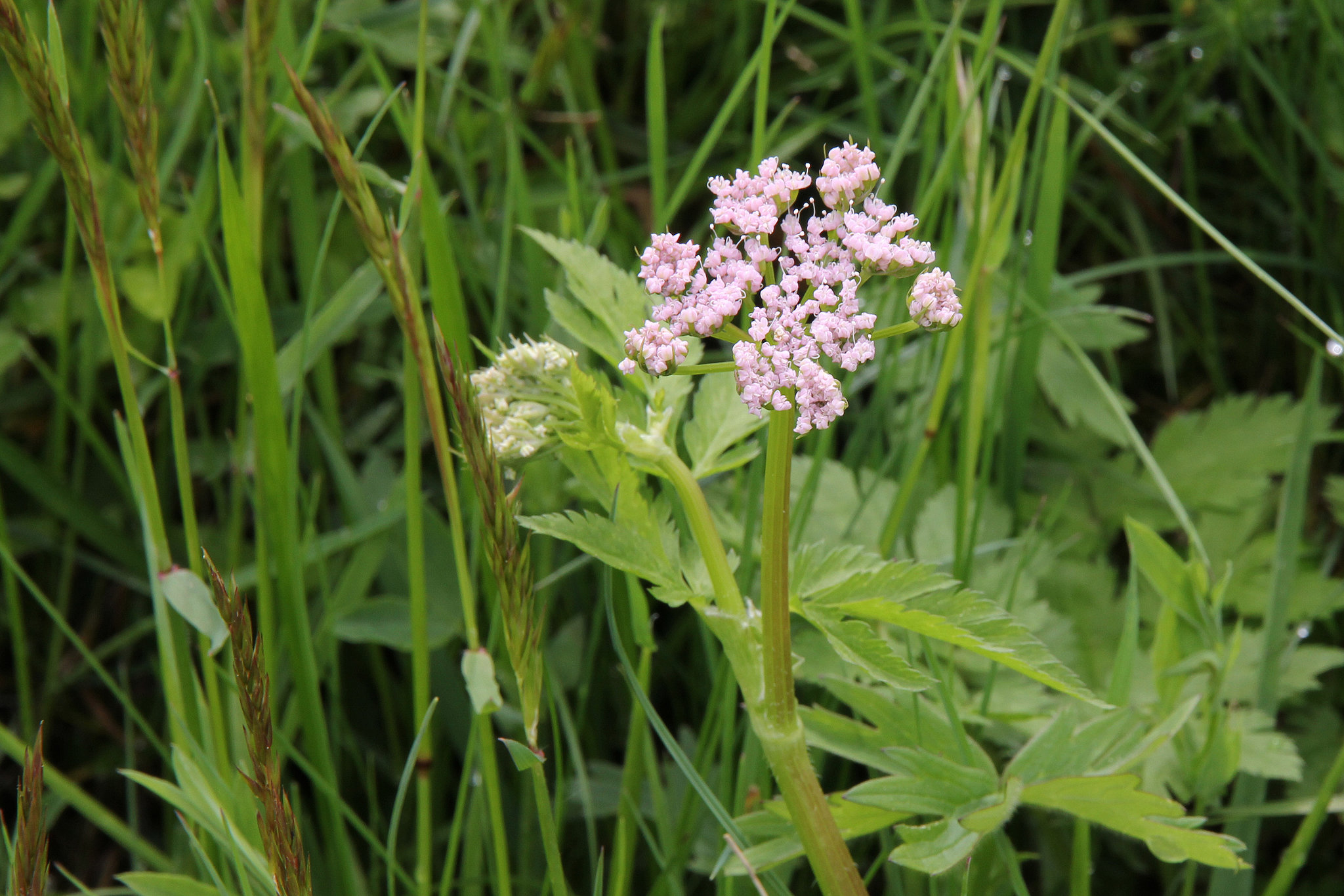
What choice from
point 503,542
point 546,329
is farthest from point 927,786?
point 546,329

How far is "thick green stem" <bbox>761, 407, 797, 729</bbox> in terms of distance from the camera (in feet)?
3.83

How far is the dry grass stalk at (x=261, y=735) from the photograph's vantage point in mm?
1166

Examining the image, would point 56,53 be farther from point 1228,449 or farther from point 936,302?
point 1228,449

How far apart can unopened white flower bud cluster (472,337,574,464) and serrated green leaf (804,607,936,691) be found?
416 millimetres

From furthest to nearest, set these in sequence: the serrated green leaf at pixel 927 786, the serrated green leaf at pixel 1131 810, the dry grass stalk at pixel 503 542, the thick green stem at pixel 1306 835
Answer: the thick green stem at pixel 1306 835
the serrated green leaf at pixel 927 786
the serrated green leaf at pixel 1131 810
the dry grass stalk at pixel 503 542

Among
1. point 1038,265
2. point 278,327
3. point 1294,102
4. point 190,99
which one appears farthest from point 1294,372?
point 190,99

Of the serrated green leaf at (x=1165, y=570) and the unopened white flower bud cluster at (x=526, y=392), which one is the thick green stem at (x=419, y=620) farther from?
the serrated green leaf at (x=1165, y=570)

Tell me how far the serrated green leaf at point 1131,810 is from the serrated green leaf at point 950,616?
0.57ft

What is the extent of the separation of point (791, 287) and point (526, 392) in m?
0.40

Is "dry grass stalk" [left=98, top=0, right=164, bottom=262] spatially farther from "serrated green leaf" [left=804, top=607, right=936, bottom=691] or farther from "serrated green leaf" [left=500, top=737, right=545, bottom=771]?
"serrated green leaf" [left=804, top=607, right=936, bottom=691]

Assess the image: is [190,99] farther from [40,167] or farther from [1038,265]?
[1038,265]

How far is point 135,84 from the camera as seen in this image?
4.46ft

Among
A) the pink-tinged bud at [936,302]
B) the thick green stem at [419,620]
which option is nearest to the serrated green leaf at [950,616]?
the pink-tinged bud at [936,302]

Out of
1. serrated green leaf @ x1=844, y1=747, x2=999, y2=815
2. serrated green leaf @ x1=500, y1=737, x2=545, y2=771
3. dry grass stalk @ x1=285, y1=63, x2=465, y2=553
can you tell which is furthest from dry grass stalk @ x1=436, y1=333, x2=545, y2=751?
serrated green leaf @ x1=844, y1=747, x2=999, y2=815
